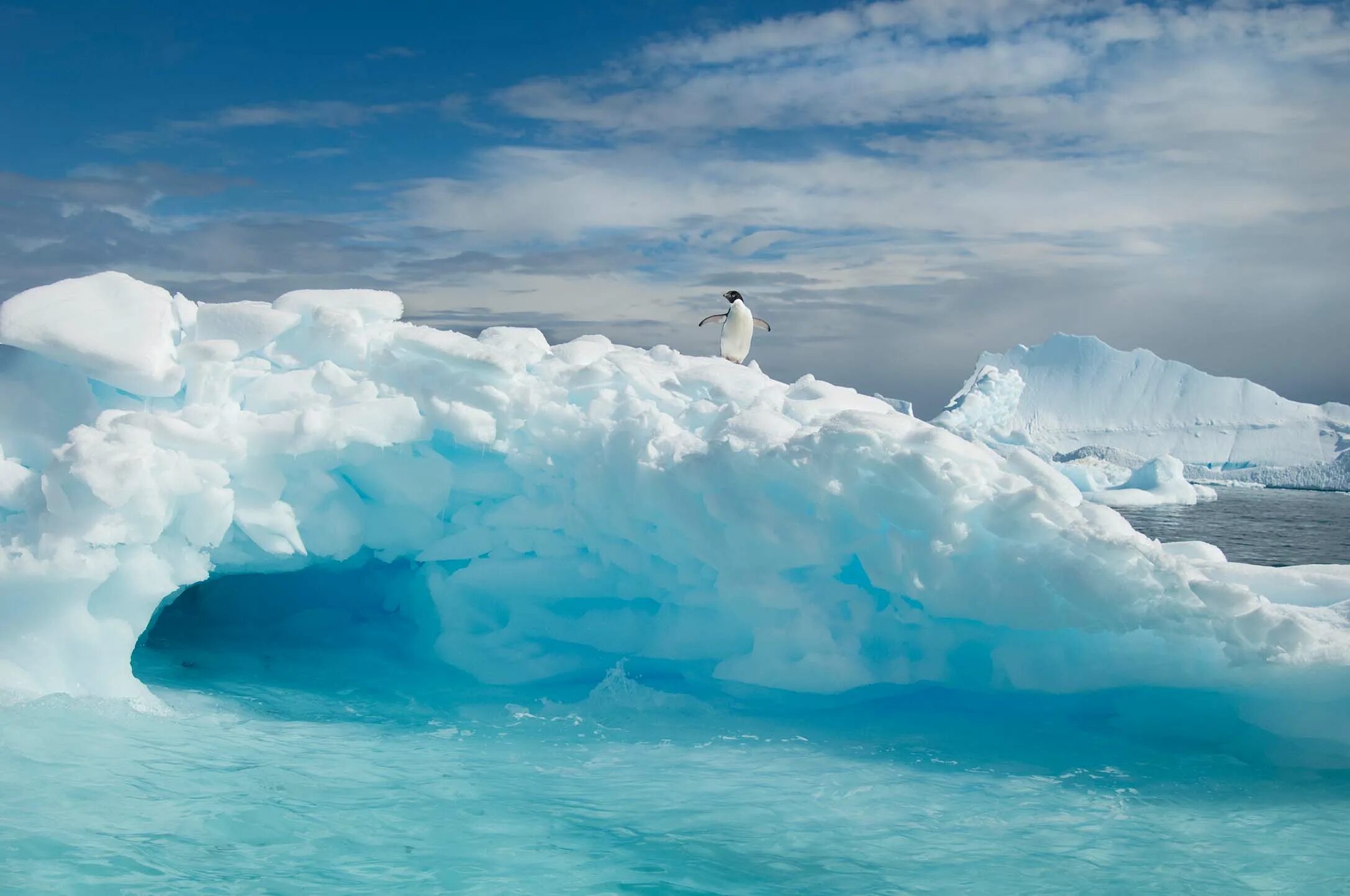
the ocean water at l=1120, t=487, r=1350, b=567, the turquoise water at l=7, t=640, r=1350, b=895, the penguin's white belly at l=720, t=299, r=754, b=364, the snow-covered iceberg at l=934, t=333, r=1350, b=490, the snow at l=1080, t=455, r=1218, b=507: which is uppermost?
the snow-covered iceberg at l=934, t=333, r=1350, b=490

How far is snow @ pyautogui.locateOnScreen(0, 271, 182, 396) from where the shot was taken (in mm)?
6477

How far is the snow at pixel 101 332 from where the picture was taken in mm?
6477

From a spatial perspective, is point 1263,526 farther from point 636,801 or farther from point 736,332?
point 636,801

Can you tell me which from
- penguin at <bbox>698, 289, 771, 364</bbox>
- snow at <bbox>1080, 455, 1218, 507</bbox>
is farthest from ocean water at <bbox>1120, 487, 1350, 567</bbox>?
penguin at <bbox>698, 289, 771, 364</bbox>

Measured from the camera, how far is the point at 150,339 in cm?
676

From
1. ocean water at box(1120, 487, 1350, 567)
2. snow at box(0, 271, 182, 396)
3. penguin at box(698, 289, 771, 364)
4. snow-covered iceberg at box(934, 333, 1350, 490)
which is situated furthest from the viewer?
snow-covered iceberg at box(934, 333, 1350, 490)

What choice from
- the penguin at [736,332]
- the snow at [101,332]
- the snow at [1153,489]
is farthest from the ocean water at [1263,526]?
the snow at [101,332]

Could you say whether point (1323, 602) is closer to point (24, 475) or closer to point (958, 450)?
point (958, 450)

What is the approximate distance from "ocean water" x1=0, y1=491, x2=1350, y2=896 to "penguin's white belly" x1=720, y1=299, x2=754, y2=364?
446 centimetres

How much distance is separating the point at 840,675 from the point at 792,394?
2.26 meters

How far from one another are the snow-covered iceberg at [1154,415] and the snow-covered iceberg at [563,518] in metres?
26.4

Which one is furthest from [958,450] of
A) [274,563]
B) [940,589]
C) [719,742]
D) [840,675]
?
[274,563]

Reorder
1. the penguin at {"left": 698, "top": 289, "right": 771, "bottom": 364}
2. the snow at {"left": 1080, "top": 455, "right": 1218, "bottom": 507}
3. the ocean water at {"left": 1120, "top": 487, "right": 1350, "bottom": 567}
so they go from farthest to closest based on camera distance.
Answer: the snow at {"left": 1080, "top": 455, "right": 1218, "bottom": 507}
the ocean water at {"left": 1120, "top": 487, "right": 1350, "bottom": 567}
the penguin at {"left": 698, "top": 289, "right": 771, "bottom": 364}

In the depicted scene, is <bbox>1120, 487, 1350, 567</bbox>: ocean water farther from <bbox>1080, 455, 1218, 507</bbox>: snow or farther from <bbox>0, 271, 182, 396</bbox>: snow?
<bbox>0, 271, 182, 396</bbox>: snow
